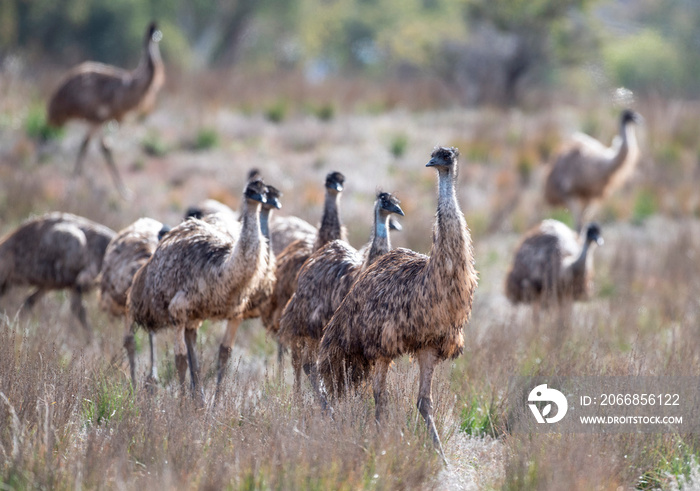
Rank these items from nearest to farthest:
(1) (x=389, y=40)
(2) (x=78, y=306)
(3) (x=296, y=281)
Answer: (3) (x=296, y=281) → (2) (x=78, y=306) → (1) (x=389, y=40)

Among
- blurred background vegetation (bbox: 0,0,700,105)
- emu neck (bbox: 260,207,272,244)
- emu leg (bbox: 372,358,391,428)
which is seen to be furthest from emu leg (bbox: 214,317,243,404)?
blurred background vegetation (bbox: 0,0,700,105)

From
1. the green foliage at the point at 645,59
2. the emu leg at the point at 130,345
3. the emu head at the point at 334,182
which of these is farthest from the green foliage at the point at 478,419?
the green foliage at the point at 645,59

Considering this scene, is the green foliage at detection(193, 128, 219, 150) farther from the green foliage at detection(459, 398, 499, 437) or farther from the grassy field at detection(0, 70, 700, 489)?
the green foliage at detection(459, 398, 499, 437)

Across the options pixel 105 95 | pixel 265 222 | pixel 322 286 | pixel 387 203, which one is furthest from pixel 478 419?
pixel 105 95

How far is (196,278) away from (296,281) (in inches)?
34.5

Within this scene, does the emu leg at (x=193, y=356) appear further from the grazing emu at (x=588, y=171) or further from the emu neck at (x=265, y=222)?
the grazing emu at (x=588, y=171)

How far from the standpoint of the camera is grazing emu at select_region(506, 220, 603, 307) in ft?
33.2

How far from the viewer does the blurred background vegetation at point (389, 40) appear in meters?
24.3

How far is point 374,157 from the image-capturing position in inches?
664

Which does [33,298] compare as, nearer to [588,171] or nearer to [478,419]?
[478,419]

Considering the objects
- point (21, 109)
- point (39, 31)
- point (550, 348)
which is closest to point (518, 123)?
point (21, 109)

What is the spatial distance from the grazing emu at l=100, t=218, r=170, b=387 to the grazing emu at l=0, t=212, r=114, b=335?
3.09 ft

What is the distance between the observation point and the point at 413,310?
5.41 meters

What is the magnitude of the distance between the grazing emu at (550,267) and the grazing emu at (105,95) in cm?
651
